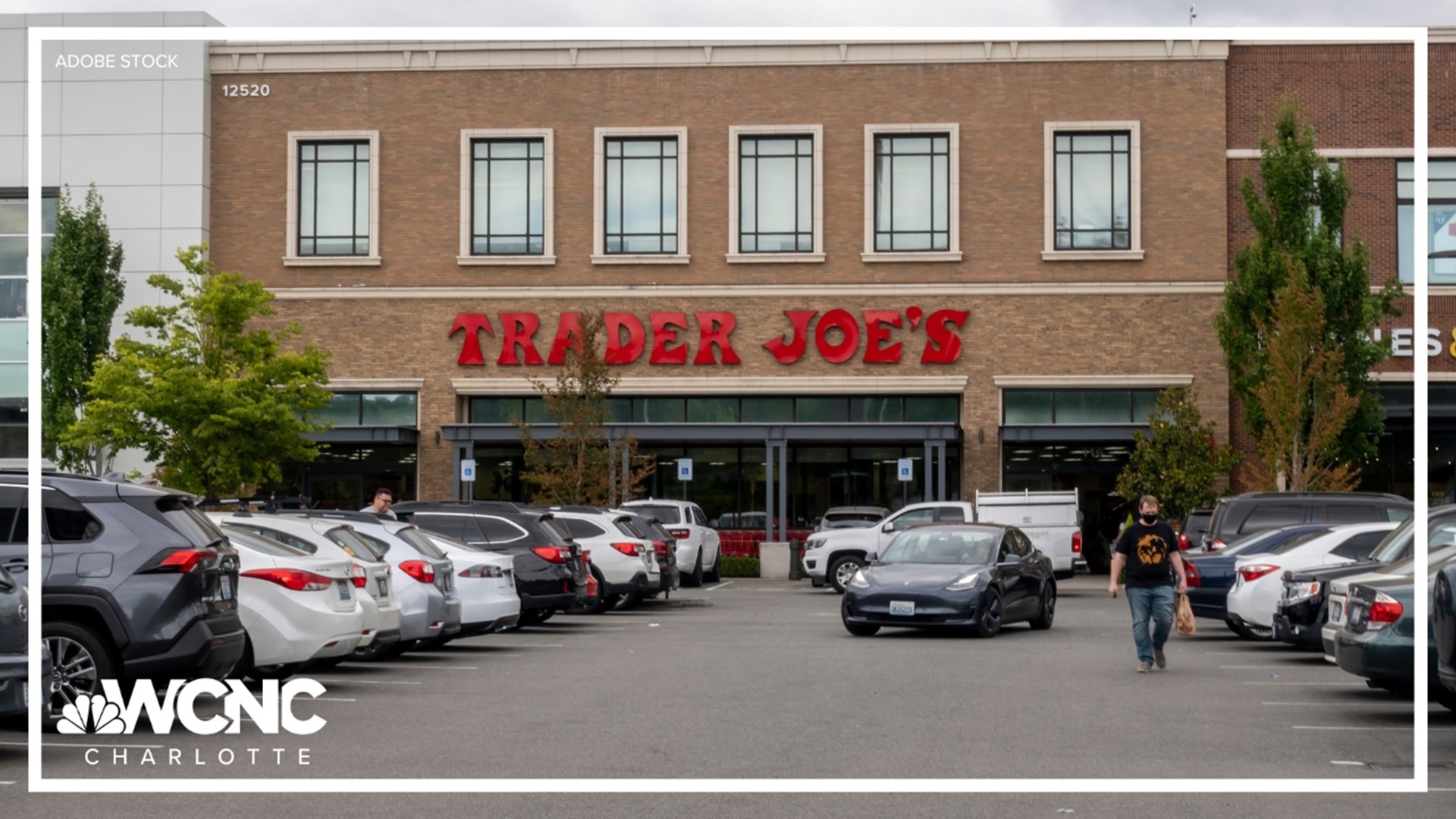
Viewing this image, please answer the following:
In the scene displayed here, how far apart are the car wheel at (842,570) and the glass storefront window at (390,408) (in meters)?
13.8

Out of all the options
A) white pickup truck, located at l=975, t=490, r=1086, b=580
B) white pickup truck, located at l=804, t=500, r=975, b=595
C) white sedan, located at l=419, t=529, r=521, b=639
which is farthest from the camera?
white pickup truck, located at l=804, t=500, r=975, b=595

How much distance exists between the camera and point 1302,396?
3838cm

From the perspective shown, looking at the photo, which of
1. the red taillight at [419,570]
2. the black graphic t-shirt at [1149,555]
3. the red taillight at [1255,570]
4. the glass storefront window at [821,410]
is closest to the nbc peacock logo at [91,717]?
the red taillight at [419,570]

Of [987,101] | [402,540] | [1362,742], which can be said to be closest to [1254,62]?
[987,101]

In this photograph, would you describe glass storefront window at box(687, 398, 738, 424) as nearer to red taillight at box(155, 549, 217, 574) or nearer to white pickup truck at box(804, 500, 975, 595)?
white pickup truck at box(804, 500, 975, 595)

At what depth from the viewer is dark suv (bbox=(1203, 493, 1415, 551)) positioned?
2577 centimetres

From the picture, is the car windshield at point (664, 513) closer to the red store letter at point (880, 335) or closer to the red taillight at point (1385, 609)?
the red store letter at point (880, 335)

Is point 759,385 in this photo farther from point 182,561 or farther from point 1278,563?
point 182,561

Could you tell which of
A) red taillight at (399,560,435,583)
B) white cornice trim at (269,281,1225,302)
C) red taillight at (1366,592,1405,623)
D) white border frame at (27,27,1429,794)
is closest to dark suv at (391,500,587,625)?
Result: red taillight at (399,560,435,583)

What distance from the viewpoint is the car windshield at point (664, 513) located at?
120 feet

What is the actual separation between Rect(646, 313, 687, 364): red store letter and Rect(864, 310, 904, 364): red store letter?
4.35 m

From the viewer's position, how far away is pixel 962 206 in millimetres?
44438

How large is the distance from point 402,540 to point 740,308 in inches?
1048

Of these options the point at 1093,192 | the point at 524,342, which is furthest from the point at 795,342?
the point at 1093,192
